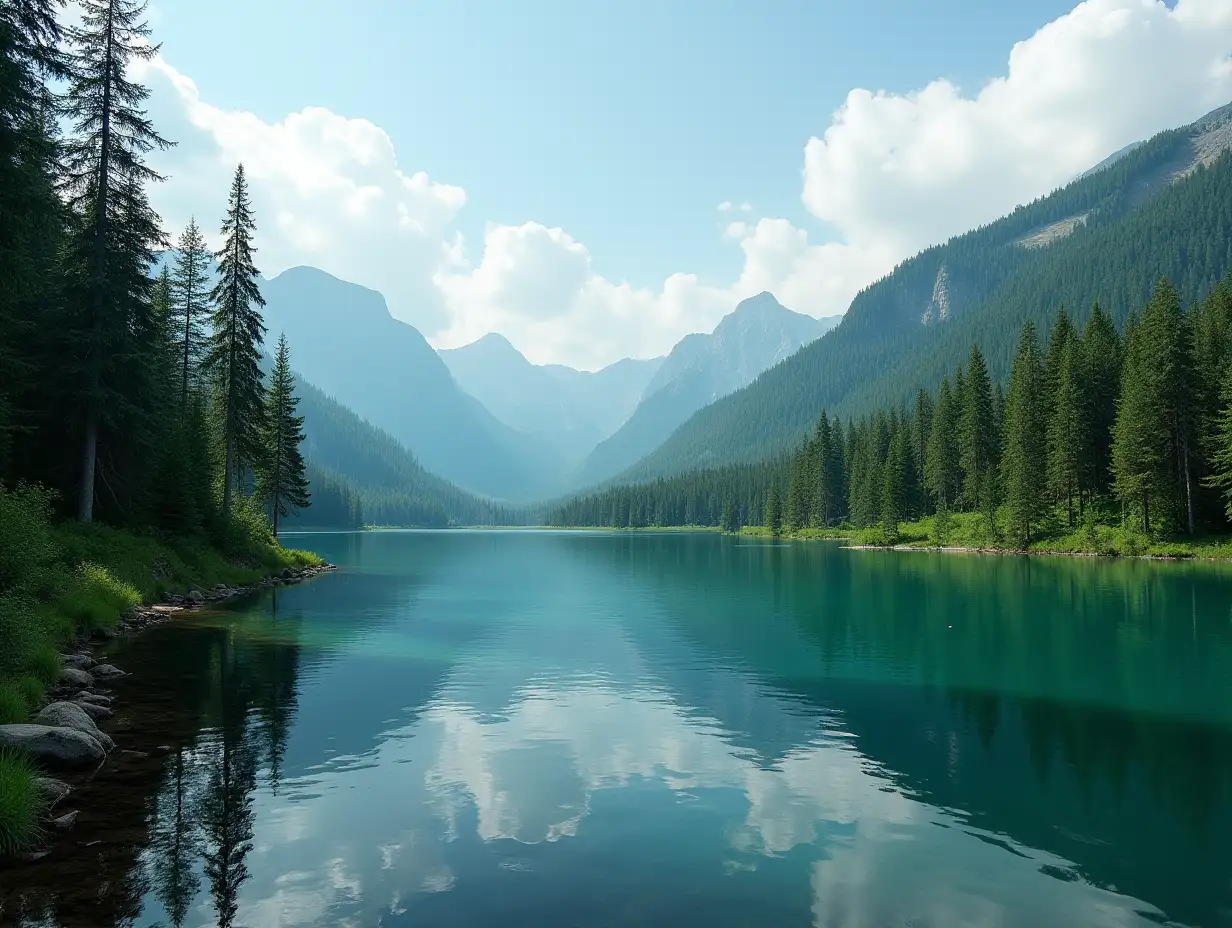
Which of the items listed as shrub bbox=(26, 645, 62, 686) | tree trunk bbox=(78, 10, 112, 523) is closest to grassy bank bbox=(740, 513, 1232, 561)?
shrub bbox=(26, 645, 62, 686)

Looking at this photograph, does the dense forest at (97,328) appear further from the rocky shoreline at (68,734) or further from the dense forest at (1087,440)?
the dense forest at (1087,440)

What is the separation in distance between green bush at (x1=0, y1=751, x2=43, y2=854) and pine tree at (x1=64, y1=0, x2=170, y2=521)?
27.8 meters

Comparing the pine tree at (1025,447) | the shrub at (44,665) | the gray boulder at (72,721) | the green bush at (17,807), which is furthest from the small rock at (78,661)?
the pine tree at (1025,447)

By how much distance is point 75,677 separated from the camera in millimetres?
20422

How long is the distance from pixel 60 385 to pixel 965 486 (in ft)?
325

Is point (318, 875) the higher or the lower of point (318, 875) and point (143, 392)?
the lower

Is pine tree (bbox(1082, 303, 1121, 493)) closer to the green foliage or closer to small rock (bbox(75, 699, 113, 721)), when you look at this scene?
the green foliage

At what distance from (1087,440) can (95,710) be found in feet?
291

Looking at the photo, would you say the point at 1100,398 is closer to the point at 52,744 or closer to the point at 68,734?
the point at 68,734

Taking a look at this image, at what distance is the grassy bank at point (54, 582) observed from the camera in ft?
42.1

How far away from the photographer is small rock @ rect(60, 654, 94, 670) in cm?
2208

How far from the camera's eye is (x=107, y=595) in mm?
30672

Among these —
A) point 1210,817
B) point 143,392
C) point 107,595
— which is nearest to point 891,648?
point 1210,817

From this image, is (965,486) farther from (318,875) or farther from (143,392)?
(318,875)
